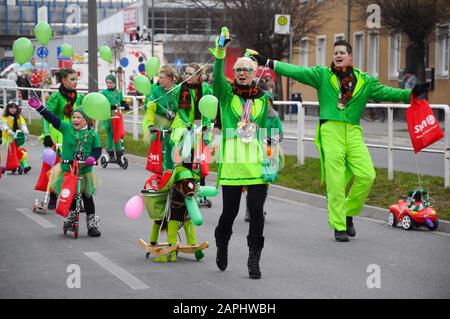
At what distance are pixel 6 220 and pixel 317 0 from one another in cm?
3146

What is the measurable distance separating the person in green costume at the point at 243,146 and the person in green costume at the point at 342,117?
2277mm

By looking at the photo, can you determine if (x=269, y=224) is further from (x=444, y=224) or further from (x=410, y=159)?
(x=410, y=159)

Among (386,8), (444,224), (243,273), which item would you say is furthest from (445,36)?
(243,273)

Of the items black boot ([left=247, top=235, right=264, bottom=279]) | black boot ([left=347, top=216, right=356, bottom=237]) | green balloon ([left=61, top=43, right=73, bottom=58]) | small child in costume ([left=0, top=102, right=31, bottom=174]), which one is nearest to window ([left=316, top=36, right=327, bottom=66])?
small child in costume ([left=0, top=102, right=31, bottom=174])

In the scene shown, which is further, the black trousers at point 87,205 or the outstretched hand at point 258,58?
the black trousers at point 87,205

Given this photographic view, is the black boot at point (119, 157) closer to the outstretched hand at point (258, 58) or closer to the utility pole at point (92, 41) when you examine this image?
the utility pole at point (92, 41)

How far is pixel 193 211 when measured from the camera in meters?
9.30

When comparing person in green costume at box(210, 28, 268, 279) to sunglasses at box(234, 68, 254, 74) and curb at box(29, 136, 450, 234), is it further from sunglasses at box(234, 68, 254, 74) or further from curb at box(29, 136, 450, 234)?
curb at box(29, 136, 450, 234)

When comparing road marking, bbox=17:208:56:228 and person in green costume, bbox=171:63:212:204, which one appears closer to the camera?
road marking, bbox=17:208:56:228

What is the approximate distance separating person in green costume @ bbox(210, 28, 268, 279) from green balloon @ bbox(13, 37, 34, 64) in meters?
4.88

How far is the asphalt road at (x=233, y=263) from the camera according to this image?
8.05 meters

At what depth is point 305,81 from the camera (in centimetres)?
1077

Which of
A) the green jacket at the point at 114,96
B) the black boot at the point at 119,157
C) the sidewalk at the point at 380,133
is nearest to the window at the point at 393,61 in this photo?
the green jacket at the point at 114,96

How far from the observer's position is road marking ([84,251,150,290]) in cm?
830
